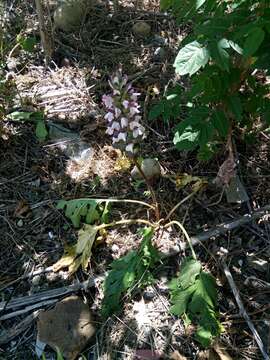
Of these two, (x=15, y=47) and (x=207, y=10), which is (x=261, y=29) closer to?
(x=207, y=10)

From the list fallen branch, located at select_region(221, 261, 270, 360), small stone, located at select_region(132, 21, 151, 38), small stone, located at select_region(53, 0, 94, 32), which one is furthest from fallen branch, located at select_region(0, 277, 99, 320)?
small stone, located at select_region(53, 0, 94, 32)

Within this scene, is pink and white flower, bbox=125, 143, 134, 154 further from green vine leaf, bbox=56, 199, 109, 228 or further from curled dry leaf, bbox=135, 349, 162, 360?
curled dry leaf, bbox=135, 349, 162, 360

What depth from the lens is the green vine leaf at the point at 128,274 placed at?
7.51 ft

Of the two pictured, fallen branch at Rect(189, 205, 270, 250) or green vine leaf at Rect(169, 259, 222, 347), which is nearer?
green vine leaf at Rect(169, 259, 222, 347)

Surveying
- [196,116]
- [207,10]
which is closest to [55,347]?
[196,116]

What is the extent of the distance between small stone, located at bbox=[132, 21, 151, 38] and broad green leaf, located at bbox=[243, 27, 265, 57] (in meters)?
2.13

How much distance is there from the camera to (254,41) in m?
1.78

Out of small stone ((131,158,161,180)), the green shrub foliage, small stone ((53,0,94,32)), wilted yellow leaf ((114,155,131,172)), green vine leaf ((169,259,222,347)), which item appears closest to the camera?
the green shrub foliage

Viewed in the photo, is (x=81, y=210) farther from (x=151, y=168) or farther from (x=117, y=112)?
(x=117, y=112)

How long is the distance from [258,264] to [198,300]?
48 cm

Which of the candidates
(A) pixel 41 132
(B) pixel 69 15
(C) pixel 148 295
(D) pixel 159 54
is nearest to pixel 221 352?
(C) pixel 148 295

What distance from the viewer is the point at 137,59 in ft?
11.9

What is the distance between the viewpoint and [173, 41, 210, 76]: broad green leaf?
73.7 inches

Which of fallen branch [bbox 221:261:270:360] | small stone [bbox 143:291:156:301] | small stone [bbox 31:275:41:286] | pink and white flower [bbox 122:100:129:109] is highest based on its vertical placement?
pink and white flower [bbox 122:100:129:109]
